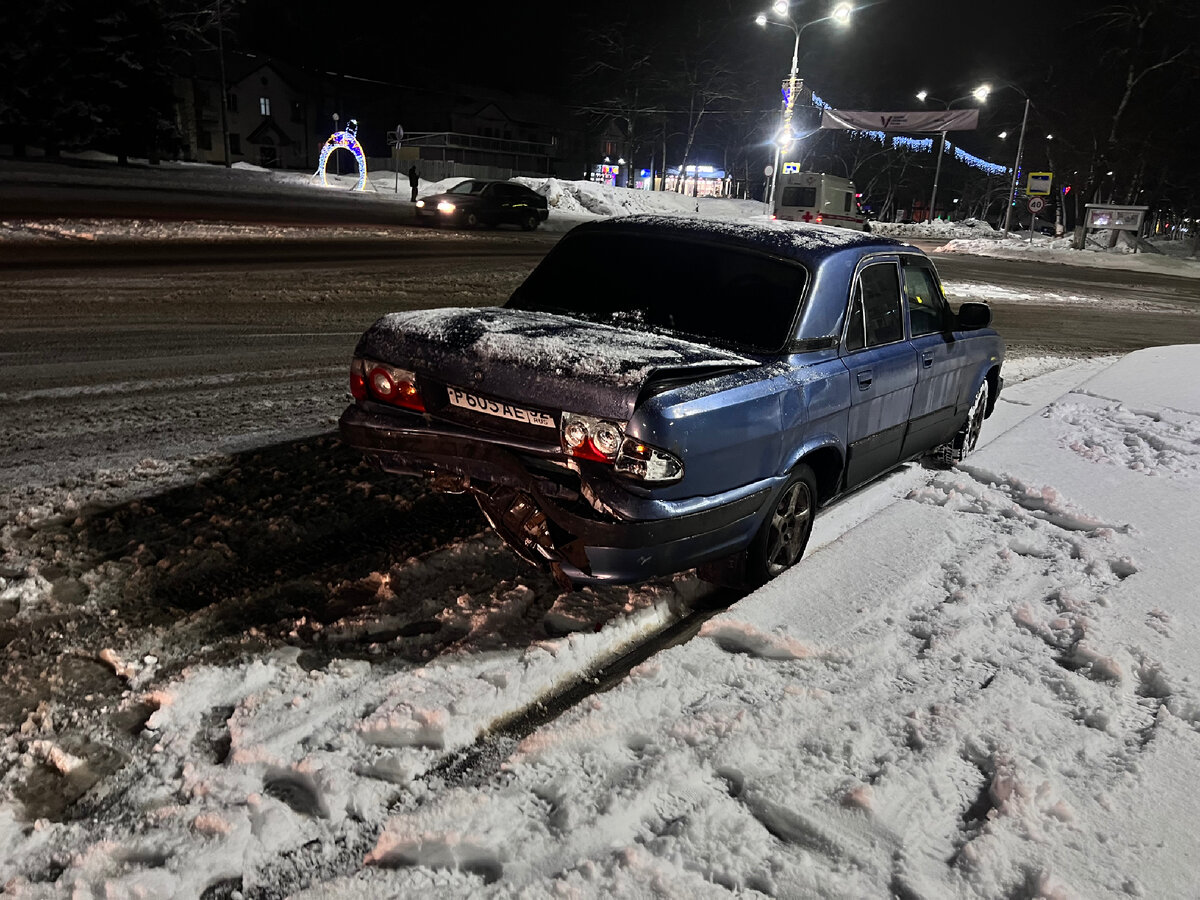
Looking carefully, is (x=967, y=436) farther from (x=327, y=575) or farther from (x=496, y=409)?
(x=327, y=575)

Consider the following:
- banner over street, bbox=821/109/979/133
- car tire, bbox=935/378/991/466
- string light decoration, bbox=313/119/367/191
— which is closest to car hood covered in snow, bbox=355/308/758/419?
car tire, bbox=935/378/991/466

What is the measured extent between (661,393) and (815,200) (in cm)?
3062

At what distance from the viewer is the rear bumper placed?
120 inches

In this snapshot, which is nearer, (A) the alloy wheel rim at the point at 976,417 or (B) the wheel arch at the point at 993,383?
(A) the alloy wheel rim at the point at 976,417

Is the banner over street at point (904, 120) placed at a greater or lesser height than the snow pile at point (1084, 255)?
greater

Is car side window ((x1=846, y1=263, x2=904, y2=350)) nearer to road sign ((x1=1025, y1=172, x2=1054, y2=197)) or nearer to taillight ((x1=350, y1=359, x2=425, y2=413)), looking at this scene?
taillight ((x1=350, y1=359, x2=425, y2=413))

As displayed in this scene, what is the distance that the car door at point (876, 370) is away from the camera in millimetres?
4158

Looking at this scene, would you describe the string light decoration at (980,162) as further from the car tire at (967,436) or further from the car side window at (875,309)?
the car side window at (875,309)

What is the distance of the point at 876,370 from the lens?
4.30 metres

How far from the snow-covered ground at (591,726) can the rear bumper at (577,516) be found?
355mm

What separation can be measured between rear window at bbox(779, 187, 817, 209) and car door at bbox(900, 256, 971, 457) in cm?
2771

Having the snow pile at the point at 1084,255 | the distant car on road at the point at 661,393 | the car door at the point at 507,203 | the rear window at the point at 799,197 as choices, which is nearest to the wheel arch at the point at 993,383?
the distant car on road at the point at 661,393

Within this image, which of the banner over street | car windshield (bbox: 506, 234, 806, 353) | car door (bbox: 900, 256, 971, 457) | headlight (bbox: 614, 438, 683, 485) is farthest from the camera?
the banner over street

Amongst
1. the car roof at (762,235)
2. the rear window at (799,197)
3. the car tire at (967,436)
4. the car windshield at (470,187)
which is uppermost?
the rear window at (799,197)
